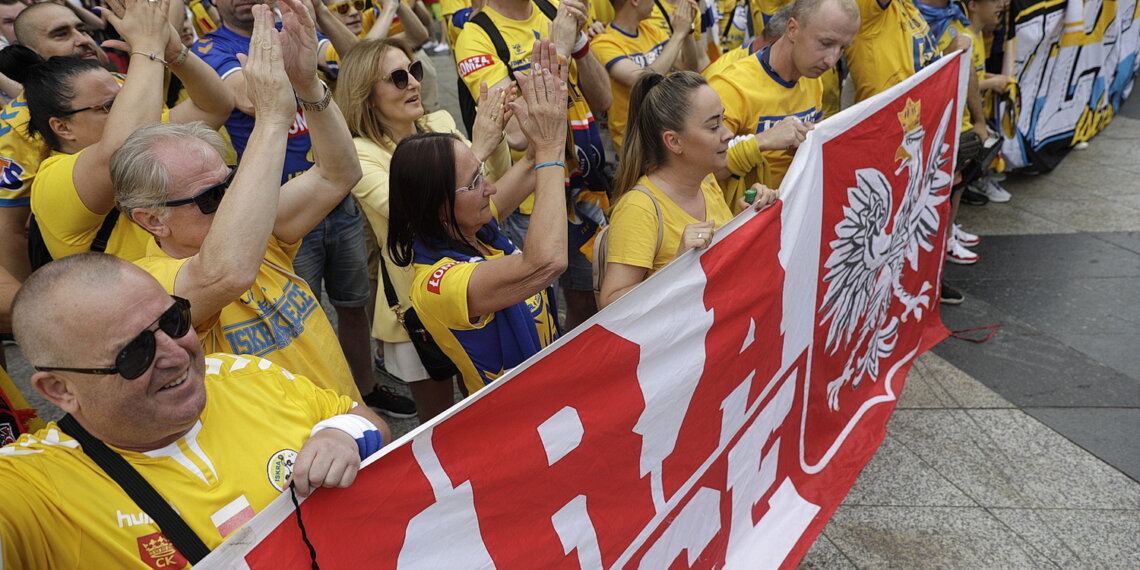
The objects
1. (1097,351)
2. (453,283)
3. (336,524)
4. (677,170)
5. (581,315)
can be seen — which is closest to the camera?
(336,524)

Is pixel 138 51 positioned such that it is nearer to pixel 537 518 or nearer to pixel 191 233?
pixel 191 233

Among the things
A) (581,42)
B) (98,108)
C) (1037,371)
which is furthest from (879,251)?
(98,108)

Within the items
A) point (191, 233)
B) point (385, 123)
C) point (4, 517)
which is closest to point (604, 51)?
point (385, 123)

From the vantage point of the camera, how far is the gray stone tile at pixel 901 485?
3266 mm

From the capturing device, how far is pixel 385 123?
3307mm

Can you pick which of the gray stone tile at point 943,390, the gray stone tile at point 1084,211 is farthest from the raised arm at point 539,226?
the gray stone tile at point 1084,211

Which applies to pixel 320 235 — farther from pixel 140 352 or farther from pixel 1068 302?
pixel 1068 302

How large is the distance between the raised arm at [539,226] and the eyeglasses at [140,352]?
84cm

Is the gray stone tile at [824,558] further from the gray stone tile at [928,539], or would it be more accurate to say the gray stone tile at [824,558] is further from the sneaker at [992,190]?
the sneaker at [992,190]

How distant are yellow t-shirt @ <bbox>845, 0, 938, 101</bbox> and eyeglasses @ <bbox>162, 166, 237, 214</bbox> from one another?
336 cm

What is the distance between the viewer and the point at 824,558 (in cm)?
299

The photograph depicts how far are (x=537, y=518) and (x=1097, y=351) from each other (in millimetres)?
3788

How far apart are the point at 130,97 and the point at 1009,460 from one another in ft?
11.5

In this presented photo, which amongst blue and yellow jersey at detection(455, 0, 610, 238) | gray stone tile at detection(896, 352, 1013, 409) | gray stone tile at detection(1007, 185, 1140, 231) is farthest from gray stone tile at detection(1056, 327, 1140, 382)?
blue and yellow jersey at detection(455, 0, 610, 238)
